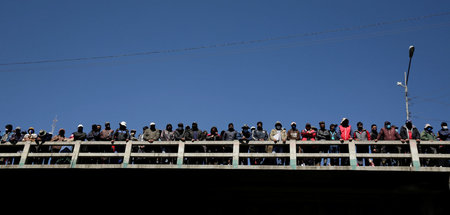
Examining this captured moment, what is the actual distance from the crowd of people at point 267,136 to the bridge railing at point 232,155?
1.2 inches

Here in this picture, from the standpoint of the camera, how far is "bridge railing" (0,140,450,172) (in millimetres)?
10844

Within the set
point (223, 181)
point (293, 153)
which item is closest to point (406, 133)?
point (293, 153)

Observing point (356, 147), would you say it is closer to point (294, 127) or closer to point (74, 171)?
point (294, 127)

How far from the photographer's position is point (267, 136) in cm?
1264

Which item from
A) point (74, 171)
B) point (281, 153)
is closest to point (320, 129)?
point (281, 153)

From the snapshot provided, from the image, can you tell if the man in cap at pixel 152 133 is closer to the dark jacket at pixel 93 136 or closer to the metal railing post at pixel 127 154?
the metal railing post at pixel 127 154

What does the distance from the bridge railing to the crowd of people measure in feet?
0.10

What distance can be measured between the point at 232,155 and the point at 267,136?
1659 mm

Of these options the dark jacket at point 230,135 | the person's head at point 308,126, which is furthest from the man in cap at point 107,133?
the person's head at point 308,126

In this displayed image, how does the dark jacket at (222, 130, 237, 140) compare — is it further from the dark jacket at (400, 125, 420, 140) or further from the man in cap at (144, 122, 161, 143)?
the dark jacket at (400, 125, 420, 140)

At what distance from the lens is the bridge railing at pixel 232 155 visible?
10.8 m

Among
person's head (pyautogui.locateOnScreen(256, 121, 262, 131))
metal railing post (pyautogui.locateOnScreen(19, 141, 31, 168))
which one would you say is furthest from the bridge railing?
person's head (pyautogui.locateOnScreen(256, 121, 262, 131))

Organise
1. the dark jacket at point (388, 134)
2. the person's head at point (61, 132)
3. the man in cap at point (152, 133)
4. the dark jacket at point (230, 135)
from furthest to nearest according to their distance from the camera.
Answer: the person's head at point (61, 132), the man in cap at point (152, 133), the dark jacket at point (230, 135), the dark jacket at point (388, 134)

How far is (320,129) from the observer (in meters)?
12.3
